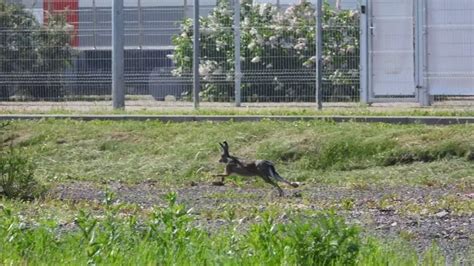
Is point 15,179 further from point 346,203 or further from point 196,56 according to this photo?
point 196,56

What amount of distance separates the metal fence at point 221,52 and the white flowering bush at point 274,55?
0.06ft

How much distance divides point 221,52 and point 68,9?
10.8 ft

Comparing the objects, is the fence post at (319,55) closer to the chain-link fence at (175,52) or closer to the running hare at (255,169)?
the chain-link fence at (175,52)

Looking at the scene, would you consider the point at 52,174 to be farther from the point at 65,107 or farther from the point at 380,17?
the point at 380,17

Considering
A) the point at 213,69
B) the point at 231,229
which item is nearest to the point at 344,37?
the point at 213,69

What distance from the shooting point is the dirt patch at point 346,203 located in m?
10.6

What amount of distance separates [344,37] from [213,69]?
2455 millimetres

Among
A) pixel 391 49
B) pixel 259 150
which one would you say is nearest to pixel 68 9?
pixel 391 49

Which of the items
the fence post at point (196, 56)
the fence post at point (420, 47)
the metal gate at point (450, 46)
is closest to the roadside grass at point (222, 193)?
the fence post at point (196, 56)

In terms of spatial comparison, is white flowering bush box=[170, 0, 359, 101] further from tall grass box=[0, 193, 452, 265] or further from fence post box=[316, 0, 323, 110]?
tall grass box=[0, 193, 452, 265]

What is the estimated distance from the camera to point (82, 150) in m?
18.5

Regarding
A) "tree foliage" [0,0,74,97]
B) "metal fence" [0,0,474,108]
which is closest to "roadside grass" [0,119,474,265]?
"metal fence" [0,0,474,108]

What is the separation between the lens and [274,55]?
75.3 ft

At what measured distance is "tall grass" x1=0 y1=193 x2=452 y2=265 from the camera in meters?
8.15
